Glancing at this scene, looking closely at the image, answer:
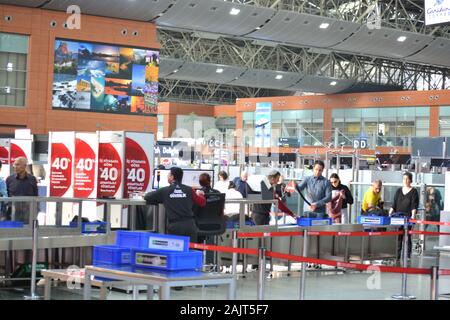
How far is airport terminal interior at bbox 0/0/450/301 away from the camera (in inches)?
427

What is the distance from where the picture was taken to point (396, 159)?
31.7 metres

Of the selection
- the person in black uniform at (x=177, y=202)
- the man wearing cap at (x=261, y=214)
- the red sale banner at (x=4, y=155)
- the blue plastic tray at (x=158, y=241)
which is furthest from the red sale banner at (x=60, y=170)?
the blue plastic tray at (x=158, y=241)

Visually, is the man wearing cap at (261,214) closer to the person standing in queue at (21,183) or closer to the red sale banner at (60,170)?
the red sale banner at (60,170)

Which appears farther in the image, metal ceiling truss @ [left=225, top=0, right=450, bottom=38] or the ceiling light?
metal ceiling truss @ [left=225, top=0, right=450, bottom=38]

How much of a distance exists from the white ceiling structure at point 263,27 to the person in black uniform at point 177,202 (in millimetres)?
20775

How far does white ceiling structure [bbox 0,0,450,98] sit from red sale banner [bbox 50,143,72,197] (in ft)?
51.9

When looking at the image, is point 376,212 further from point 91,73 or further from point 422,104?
point 422,104

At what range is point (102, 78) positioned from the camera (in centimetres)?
3228

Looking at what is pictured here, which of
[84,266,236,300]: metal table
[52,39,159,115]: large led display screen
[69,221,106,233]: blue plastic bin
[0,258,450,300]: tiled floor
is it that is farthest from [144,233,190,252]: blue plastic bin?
[52,39,159,115]: large led display screen

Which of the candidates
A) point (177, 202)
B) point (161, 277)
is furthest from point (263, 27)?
point (161, 277)

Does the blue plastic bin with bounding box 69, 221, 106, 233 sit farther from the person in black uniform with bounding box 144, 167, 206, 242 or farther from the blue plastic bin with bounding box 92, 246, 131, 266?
the blue plastic bin with bounding box 92, 246, 131, 266

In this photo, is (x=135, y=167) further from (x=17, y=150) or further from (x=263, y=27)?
(x=263, y=27)

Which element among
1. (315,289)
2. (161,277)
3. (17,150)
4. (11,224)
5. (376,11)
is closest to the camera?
(161,277)

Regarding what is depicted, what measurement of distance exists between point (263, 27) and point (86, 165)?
22608 millimetres
